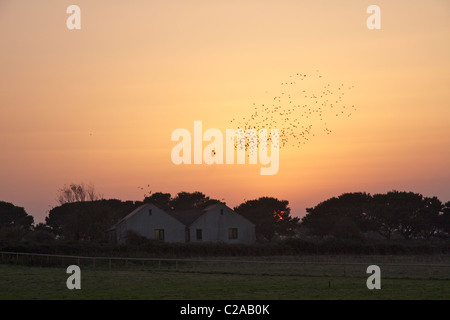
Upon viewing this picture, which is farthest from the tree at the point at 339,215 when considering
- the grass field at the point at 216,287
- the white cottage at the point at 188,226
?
the grass field at the point at 216,287

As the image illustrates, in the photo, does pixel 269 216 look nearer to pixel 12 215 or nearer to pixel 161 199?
pixel 161 199

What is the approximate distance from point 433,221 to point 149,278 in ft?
276

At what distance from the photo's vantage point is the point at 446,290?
30.3 metres

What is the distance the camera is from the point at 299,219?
138125 millimetres

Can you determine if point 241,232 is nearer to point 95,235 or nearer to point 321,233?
point 95,235

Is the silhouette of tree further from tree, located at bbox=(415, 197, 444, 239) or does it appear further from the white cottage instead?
tree, located at bbox=(415, 197, 444, 239)

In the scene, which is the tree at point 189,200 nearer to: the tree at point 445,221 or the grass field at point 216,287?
the tree at point 445,221

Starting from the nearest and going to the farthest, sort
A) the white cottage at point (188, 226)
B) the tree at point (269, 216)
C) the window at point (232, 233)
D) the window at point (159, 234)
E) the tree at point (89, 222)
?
1. the white cottage at point (188, 226)
2. the window at point (159, 234)
3. the tree at point (89, 222)
4. the window at point (232, 233)
5. the tree at point (269, 216)

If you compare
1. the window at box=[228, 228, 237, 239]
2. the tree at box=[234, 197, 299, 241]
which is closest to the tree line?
the tree at box=[234, 197, 299, 241]

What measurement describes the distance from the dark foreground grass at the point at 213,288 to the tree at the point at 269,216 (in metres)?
92.9

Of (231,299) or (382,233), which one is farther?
(382,233)

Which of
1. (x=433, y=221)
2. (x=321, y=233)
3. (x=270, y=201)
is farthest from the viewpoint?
(x=270, y=201)

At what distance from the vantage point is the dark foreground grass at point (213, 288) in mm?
28125
